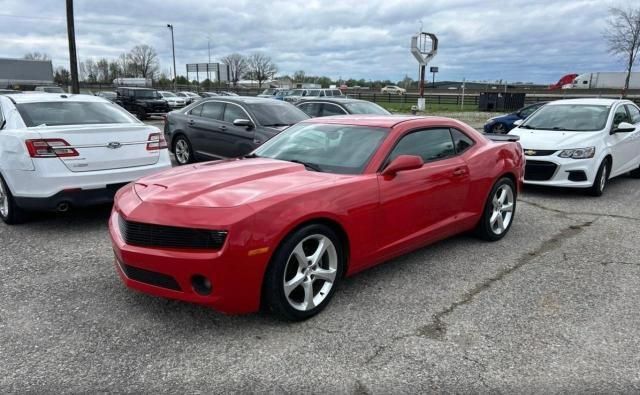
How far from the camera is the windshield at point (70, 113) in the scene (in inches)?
225

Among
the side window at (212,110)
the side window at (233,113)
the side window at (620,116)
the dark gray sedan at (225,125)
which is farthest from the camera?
the side window at (212,110)

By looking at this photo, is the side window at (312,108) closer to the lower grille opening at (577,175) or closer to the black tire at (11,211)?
the lower grille opening at (577,175)

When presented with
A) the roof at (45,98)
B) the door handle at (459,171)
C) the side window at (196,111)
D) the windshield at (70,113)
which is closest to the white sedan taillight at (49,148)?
the windshield at (70,113)

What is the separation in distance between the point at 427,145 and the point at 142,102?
78.0ft

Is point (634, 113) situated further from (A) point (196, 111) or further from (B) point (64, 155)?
(B) point (64, 155)

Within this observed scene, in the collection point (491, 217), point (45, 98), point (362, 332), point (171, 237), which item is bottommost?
point (362, 332)

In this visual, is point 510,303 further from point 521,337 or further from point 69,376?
point 69,376

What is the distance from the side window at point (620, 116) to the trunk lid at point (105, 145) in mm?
7508

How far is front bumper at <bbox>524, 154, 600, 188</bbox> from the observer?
7.46 meters

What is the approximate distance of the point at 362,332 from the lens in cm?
329

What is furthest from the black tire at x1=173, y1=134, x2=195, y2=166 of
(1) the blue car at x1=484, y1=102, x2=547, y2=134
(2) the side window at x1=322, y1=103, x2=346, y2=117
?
(1) the blue car at x1=484, y1=102, x2=547, y2=134

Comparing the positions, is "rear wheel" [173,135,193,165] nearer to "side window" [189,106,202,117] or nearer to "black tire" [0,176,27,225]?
"side window" [189,106,202,117]

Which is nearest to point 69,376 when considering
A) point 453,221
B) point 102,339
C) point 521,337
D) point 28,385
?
point 28,385

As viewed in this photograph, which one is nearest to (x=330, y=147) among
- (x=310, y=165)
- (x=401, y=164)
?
(x=310, y=165)
